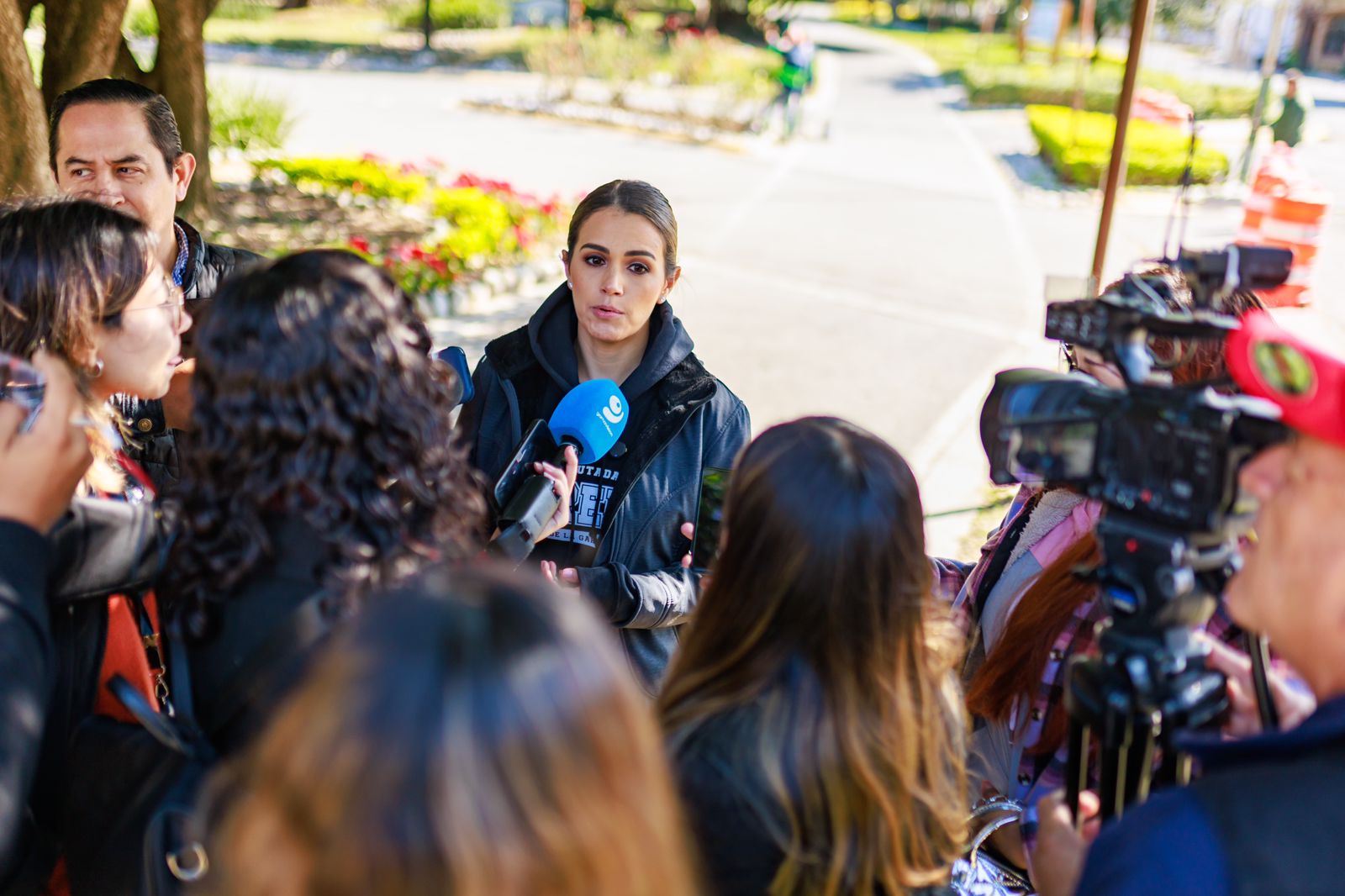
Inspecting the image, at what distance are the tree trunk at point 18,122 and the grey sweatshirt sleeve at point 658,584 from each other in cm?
328

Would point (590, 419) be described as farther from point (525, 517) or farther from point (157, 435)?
point (157, 435)

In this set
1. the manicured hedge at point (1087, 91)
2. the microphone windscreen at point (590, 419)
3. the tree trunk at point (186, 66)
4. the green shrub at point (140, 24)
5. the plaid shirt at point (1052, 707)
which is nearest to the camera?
the plaid shirt at point (1052, 707)

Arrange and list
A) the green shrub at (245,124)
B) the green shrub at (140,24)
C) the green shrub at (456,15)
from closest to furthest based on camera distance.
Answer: the green shrub at (245,124)
the green shrub at (140,24)
the green shrub at (456,15)

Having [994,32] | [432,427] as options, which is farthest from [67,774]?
[994,32]

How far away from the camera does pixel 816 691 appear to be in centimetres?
151

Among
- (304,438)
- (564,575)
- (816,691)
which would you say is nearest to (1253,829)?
(816,691)

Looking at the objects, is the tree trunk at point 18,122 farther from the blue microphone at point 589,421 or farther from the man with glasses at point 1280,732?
the man with glasses at point 1280,732

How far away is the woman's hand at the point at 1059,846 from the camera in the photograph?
4.71ft

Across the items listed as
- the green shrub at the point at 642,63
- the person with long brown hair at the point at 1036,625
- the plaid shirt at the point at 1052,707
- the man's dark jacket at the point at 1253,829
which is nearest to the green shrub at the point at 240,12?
the green shrub at the point at 642,63

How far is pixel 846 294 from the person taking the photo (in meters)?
9.63

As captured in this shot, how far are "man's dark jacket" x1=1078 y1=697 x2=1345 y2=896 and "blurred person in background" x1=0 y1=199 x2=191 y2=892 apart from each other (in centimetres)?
133

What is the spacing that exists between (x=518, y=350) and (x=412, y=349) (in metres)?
1.13

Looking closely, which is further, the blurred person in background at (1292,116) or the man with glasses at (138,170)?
the blurred person in background at (1292,116)

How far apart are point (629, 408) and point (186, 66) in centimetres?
624
